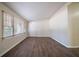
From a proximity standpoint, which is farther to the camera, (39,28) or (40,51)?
(39,28)

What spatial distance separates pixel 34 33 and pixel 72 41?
8.09 metres

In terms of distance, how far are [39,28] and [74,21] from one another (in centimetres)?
787

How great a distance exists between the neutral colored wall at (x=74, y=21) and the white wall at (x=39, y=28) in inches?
295

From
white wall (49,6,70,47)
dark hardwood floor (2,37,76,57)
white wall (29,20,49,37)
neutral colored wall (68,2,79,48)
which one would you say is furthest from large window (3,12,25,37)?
white wall (29,20,49,37)

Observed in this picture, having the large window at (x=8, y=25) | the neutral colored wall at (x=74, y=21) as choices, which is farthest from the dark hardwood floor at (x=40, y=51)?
the large window at (x=8, y=25)

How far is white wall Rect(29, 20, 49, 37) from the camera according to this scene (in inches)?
500

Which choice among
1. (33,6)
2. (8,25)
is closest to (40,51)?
(8,25)

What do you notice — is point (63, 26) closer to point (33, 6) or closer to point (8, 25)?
point (33, 6)

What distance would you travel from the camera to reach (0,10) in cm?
375

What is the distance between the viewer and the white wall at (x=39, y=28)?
1270 centimetres

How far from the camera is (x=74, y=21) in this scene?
5219mm

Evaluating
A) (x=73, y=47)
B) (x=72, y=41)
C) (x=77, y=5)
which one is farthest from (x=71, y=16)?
(x=73, y=47)

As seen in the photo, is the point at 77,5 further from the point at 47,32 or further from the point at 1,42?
the point at 47,32

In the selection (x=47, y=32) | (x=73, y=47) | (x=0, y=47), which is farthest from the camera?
(x=47, y=32)
